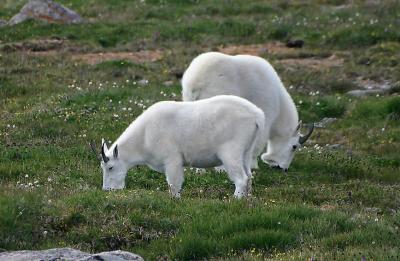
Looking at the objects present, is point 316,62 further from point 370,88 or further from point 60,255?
point 60,255

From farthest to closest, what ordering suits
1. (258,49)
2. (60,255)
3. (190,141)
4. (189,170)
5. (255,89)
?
1. (258,49)
2. (255,89)
3. (189,170)
4. (190,141)
5. (60,255)

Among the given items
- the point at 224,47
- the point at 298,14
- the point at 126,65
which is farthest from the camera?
the point at 298,14

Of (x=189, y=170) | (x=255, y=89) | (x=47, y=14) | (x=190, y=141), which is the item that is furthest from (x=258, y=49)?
(x=190, y=141)

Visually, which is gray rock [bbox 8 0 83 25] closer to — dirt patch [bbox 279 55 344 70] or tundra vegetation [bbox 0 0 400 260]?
tundra vegetation [bbox 0 0 400 260]

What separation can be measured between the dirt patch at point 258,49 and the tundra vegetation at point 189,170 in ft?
0.43

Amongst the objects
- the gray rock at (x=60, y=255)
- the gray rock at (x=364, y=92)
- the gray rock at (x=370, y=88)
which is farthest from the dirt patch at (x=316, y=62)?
the gray rock at (x=60, y=255)

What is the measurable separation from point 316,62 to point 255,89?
8.79 meters

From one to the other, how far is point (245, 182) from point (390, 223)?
7.51 feet

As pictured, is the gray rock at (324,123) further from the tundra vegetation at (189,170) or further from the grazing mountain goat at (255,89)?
the grazing mountain goat at (255,89)

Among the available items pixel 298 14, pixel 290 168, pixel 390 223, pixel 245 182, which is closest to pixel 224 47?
pixel 298 14

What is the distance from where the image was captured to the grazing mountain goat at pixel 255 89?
1444 centimetres

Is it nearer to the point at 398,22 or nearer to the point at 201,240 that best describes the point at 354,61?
the point at 398,22

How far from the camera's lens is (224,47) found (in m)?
24.5

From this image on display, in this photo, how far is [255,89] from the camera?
14680 millimetres
